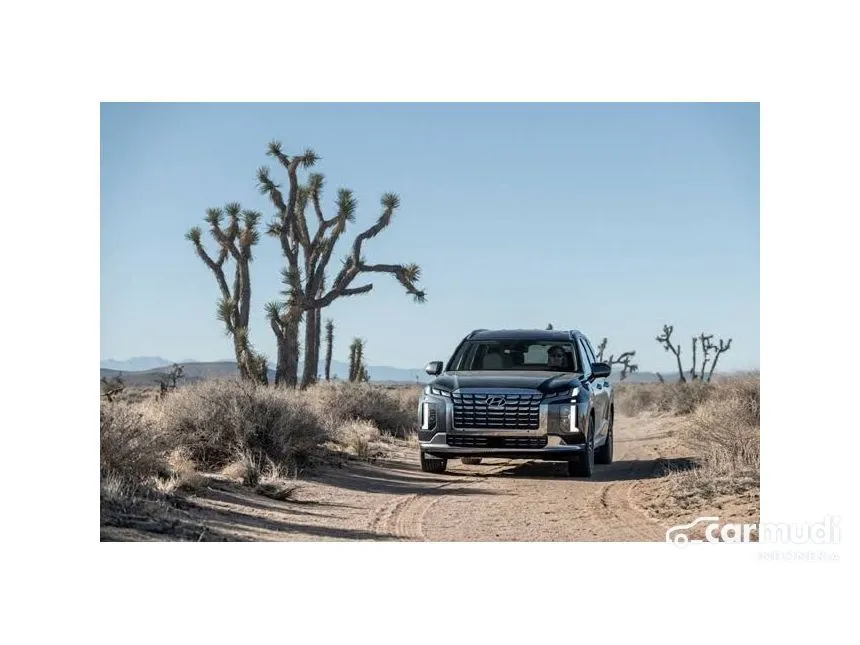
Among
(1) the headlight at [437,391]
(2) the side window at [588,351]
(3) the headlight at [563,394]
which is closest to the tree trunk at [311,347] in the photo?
(2) the side window at [588,351]

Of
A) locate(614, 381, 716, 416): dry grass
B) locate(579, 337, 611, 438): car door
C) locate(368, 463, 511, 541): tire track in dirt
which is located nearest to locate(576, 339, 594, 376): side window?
locate(579, 337, 611, 438): car door

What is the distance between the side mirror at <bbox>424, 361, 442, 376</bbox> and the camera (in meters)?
15.0

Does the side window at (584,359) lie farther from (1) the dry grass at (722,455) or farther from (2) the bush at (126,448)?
(2) the bush at (126,448)

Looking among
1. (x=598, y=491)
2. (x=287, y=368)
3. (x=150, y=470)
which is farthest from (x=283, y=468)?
(x=287, y=368)

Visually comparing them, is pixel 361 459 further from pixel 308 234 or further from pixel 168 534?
pixel 308 234

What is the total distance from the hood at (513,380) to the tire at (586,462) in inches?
26.4

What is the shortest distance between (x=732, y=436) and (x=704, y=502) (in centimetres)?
394

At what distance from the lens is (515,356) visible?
52.0ft

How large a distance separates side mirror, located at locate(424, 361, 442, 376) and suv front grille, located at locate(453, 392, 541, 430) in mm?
1021

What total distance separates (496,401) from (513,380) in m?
0.54

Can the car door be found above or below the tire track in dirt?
above

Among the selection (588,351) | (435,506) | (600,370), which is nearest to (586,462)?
(600,370)

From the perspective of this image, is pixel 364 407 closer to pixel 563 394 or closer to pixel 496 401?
pixel 496 401

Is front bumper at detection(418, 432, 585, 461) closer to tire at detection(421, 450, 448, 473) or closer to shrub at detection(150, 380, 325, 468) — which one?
tire at detection(421, 450, 448, 473)
